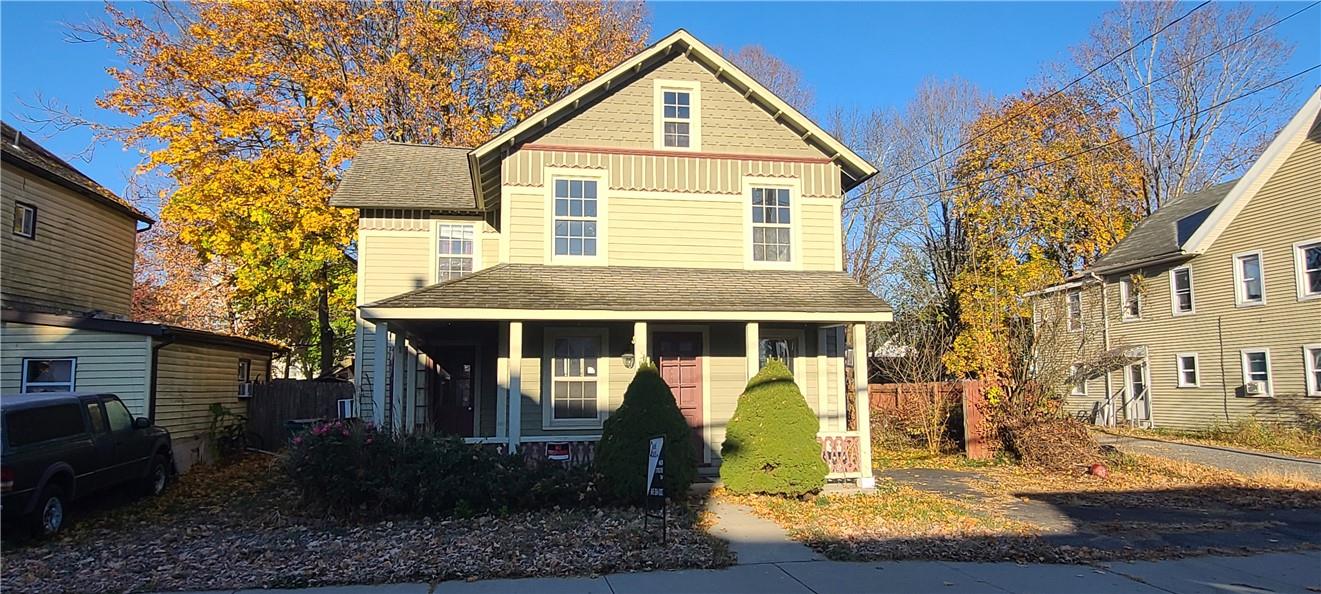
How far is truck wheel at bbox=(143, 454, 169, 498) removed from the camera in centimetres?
1150

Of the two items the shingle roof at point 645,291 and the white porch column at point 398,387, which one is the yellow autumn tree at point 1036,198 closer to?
the shingle roof at point 645,291

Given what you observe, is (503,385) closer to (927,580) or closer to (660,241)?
(660,241)

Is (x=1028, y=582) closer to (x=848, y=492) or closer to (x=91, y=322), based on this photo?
(x=848, y=492)

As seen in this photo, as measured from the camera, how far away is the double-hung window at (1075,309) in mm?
23475

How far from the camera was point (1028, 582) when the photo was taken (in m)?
7.03

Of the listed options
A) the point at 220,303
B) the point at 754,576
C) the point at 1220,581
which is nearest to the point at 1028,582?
the point at 1220,581

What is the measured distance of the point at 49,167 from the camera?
54.3ft

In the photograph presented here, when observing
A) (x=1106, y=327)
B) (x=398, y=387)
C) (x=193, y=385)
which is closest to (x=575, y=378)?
(x=398, y=387)

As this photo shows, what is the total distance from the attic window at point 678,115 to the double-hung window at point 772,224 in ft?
4.87

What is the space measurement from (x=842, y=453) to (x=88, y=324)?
12.6 metres

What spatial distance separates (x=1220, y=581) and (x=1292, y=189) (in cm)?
1739

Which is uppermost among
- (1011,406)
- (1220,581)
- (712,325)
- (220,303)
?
(220,303)

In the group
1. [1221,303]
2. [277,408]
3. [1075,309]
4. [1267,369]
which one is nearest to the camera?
[277,408]

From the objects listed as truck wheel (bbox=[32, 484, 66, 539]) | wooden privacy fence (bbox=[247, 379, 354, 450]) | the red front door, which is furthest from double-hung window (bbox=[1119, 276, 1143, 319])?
truck wheel (bbox=[32, 484, 66, 539])
